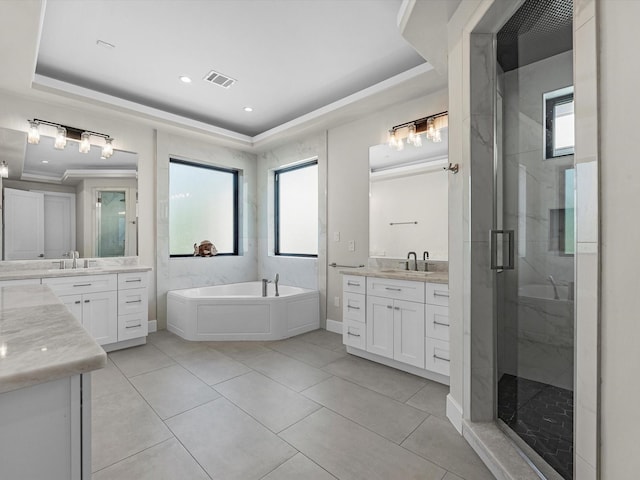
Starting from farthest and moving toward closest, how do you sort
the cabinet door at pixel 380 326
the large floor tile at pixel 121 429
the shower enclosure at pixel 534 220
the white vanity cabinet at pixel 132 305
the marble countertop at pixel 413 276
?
the white vanity cabinet at pixel 132 305, the cabinet door at pixel 380 326, the marble countertop at pixel 413 276, the shower enclosure at pixel 534 220, the large floor tile at pixel 121 429

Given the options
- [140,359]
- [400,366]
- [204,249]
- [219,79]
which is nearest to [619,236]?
[400,366]

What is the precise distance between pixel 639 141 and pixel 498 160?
3.40 feet

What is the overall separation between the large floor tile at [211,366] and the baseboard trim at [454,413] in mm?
1648

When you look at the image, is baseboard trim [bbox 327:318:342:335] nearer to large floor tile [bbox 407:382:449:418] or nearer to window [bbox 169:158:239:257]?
large floor tile [bbox 407:382:449:418]

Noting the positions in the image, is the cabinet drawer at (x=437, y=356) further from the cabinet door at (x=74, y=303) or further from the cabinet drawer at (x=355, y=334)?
the cabinet door at (x=74, y=303)

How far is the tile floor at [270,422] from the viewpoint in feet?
5.40

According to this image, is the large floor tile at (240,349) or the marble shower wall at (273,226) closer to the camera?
the large floor tile at (240,349)

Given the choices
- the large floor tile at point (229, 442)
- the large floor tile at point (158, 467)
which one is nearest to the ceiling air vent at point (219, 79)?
the large floor tile at point (229, 442)

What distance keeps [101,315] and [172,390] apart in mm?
1435

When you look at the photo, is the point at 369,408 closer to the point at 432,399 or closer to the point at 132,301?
the point at 432,399

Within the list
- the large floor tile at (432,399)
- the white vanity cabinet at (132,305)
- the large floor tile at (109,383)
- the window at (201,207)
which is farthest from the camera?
the window at (201,207)

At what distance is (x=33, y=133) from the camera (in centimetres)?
322

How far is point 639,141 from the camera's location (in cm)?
92

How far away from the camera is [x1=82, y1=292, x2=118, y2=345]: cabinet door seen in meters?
3.22
